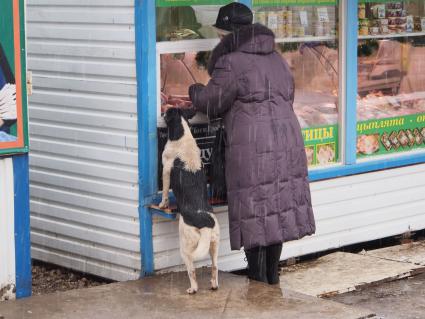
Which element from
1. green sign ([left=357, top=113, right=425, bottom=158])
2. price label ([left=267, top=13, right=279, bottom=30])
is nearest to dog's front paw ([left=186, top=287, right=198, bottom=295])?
price label ([left=267, top=13, right=279, bottom=30])

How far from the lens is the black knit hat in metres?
7.15

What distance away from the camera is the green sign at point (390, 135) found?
898 cm

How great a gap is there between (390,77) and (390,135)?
0.53m

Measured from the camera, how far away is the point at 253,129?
23.3ft

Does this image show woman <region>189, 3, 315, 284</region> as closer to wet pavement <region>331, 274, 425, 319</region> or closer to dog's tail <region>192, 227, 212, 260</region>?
dog's tail <region>192, 227, 212, 260</region>

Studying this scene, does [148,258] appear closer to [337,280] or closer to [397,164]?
[337,280]

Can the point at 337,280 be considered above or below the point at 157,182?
below

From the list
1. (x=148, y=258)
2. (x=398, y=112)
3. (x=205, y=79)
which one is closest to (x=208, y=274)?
(x=148, y=258)

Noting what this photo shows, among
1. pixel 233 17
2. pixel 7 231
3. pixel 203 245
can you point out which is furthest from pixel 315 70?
pixel 7 231

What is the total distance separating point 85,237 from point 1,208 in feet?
4.12

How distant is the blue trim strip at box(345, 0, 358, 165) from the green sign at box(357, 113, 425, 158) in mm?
159

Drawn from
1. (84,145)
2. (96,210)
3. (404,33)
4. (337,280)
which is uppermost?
(404,33)

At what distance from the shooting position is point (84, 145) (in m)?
7.71

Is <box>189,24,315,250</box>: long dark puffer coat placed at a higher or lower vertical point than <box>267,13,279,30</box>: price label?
lower
